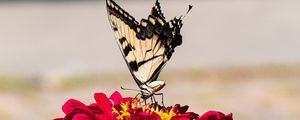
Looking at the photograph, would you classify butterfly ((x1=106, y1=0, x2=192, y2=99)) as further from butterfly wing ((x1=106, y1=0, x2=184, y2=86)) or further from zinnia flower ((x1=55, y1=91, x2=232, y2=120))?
zinnia flower ((x1=55, y1=91, x2=232, y2=120))

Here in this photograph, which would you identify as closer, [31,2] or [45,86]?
[45,86]

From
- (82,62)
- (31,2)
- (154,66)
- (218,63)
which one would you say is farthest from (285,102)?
(154,66)

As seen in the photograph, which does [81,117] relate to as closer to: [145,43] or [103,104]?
[103,104]

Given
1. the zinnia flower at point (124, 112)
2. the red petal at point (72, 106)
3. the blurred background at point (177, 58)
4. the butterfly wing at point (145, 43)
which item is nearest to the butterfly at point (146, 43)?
the butterfly wing at point (145, 43)

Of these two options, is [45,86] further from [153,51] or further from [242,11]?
[153,51]

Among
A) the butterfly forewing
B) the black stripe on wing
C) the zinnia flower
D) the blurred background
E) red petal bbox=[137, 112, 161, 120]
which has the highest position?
the blurred background

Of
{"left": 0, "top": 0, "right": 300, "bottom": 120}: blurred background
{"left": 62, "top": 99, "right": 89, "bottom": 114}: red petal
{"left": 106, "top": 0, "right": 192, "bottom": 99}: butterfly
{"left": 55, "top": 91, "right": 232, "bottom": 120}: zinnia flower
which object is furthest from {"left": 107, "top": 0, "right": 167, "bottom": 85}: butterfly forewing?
{"left": 0, "top": 0, "right": 300, "bottom": 120}: blurred background
